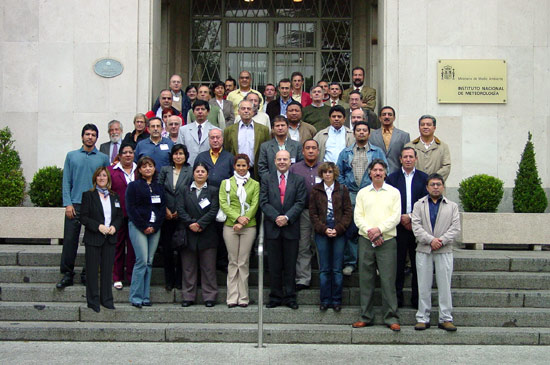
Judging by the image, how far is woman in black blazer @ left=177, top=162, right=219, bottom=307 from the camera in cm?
884

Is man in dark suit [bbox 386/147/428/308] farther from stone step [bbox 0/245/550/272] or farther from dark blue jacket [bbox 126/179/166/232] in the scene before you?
dark blue jacket [bbox 126/179/166/232]

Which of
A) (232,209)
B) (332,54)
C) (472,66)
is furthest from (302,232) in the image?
(332,54)

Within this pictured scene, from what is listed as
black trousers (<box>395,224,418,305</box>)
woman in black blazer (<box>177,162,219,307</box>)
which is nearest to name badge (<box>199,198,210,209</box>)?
woman in black blazer (<box>177,162,219,307</box>)

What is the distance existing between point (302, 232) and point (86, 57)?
237 inches

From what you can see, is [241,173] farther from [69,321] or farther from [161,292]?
[69,321]

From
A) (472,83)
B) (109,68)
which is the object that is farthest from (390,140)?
(109,68)

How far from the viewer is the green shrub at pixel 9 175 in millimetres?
11453

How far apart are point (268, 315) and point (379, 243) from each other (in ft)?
5.60

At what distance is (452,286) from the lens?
9.30 meters

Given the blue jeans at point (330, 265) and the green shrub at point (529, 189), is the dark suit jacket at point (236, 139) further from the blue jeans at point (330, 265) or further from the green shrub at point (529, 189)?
the green shrub at point (529, 189)

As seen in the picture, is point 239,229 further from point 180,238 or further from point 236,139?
point 236,139

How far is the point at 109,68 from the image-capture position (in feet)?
40.9

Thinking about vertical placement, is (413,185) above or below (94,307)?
above

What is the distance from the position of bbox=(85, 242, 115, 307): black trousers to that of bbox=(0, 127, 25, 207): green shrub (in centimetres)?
361
